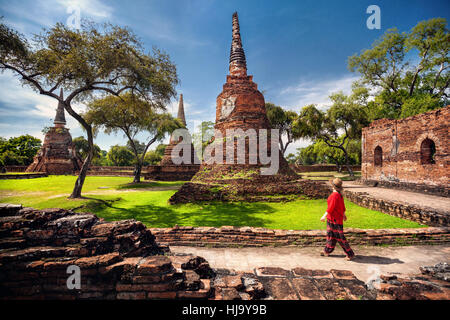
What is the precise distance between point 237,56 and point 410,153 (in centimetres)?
1111

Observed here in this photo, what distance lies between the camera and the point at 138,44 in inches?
394

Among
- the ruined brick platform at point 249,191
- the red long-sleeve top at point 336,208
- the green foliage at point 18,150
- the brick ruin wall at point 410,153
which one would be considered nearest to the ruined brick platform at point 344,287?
the red long-sleeve top at point 336,208

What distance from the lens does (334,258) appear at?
4.01m

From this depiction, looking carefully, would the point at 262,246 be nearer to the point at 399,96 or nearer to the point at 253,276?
the point at 253,276

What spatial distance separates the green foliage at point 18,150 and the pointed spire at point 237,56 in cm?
3395

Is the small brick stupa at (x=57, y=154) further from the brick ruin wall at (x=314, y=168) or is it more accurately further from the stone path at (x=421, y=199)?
the stone path at (x=421, y=199)

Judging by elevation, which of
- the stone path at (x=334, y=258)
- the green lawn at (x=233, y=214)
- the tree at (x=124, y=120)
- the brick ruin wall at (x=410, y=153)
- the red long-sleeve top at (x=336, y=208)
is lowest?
the stone path at (x=334, y=258)

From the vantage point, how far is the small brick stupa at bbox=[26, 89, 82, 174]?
1026 inches

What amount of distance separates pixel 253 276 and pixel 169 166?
68.6 feet

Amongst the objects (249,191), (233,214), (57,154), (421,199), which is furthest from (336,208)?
(57,154)

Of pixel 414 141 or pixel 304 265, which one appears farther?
pixel 414 141

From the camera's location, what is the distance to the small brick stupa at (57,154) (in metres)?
26.1

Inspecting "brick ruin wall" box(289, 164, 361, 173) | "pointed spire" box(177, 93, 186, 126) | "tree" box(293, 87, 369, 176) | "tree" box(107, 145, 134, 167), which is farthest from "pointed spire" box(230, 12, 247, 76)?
"tree" box(107, 145, 134, 167)
